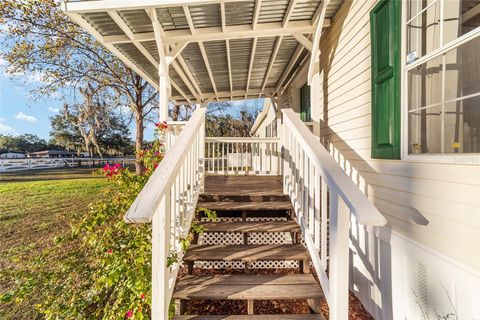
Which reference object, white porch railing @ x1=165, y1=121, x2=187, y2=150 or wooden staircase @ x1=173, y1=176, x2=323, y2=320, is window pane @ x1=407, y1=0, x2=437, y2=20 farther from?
white porch railing @ x1=165, y1=121, x2=187, y2=150

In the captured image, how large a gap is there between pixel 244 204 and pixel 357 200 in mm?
1784

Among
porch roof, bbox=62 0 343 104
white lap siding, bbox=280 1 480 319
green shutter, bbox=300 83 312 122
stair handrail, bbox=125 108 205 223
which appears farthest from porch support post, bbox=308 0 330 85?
stair handrail, bbox=125 108 205 223

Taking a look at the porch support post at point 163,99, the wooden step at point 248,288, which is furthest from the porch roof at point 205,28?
the wooden step at point 248,288

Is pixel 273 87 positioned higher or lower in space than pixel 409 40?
higher

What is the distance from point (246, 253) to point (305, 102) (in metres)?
4.29

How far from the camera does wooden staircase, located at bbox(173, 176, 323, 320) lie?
2121mm

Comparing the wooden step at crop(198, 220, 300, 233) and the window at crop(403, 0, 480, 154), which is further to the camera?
the wooden step at crop(198, 220, 300, 233)

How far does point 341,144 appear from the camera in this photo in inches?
144

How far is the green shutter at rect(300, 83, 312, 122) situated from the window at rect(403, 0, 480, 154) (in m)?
3.40

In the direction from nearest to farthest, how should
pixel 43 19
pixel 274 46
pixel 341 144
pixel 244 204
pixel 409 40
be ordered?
pixel 409 40, pixel 244 204, pixel 341 144, pixel 274 46, pixel 43 19

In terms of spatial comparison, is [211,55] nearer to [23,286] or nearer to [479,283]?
[23,286]

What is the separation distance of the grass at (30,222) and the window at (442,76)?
3.80 m

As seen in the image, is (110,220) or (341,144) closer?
(110,220)

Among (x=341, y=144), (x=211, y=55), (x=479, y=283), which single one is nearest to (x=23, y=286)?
(x=479, y=283)
